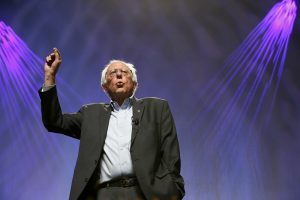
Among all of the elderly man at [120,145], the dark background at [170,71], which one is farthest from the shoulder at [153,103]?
the dark background at [170,71]

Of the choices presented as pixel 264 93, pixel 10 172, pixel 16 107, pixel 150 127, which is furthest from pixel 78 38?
pixel 150 127

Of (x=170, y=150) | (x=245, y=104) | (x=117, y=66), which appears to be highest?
(x=117, y=66)

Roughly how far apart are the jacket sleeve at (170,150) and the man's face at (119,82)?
22 centimetres

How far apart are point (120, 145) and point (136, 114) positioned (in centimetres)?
18

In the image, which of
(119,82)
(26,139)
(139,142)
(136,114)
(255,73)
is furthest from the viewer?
(255,73)

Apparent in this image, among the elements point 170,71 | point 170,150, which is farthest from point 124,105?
point 170,71

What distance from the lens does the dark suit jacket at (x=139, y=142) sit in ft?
5.85

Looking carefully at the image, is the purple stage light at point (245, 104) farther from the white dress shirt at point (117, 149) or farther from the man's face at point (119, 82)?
the white dress shirt at point (117, 149)

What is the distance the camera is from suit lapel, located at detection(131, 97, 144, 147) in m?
1.89

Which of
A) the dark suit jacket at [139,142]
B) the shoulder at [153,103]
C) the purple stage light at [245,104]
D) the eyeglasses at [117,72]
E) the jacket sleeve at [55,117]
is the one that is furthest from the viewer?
the purple stage light at [245,104]

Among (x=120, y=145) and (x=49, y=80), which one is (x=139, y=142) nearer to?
(x=120, y=145)

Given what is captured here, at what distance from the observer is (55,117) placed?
1934 millimetres

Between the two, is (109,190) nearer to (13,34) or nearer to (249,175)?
(249,175)

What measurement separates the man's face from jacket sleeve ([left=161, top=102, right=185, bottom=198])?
0.22 metres
